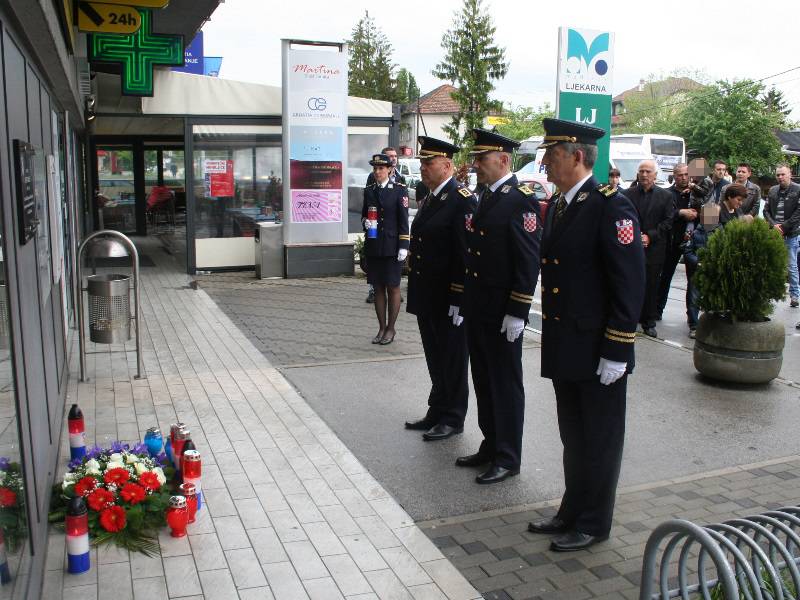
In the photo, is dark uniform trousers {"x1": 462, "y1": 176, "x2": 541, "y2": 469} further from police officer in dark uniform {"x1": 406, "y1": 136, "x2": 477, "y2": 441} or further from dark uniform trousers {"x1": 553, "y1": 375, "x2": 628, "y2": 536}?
dark uniform trousers {"x1": 553, "y1": 375, "x2": 628, "y2": 536}

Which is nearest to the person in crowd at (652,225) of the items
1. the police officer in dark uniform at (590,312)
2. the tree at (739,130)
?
the police officer in dark uniform at (590,312)

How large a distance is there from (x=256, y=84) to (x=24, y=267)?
10176mm

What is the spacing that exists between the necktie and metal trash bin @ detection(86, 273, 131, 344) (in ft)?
13.3

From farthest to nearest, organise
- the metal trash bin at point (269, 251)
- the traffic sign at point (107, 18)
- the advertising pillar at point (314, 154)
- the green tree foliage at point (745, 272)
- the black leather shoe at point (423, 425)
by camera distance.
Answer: the metal trash bin at point (269, 251)
the advertising pillar at point (314, 154)
the traffic sign at point (107, 18)
the green tree foliage at point (745, 272)
the black leather shoe at point (423, 425)

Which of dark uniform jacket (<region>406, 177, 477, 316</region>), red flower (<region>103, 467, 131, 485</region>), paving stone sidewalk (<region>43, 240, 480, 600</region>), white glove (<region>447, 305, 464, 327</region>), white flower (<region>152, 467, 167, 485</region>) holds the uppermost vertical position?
dark uniform jacket (<region>406, 177, 477, 316</region>)

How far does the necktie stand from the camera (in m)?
4.26

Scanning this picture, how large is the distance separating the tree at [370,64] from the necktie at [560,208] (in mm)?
67890

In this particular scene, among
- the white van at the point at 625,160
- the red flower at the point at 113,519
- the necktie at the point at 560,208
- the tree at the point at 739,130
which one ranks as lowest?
the red flower at the point at 113,519

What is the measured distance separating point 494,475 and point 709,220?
580 centimetres

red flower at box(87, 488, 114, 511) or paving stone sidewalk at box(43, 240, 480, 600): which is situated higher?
red flower at box(87, 488, 114, 511)

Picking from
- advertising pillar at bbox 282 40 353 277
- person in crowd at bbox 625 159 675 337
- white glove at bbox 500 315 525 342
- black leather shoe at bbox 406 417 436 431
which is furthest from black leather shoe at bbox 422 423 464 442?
advertising pillar at bbox 282 40 353 277

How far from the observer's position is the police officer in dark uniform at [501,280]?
16.1 feet

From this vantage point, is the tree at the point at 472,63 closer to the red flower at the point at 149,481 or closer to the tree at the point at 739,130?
the tree at the point at 739,130

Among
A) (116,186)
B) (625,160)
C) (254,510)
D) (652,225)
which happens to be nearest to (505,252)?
(254,510)
